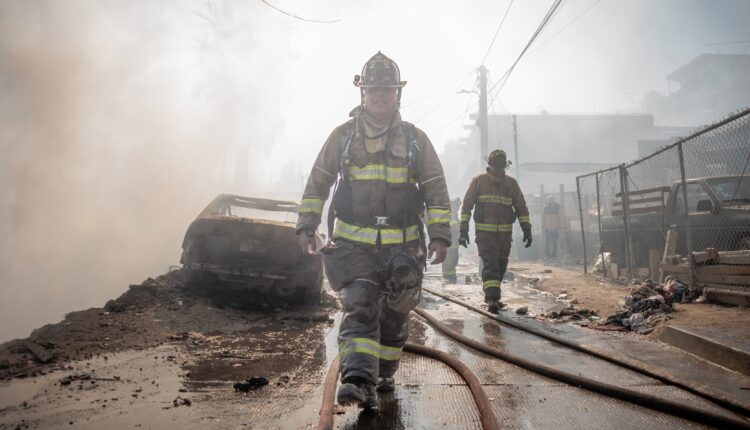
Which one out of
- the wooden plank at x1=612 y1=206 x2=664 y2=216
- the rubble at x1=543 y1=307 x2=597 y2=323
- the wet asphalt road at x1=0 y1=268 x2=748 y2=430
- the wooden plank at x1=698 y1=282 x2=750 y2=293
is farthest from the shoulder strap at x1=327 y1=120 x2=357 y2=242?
the wooden plank at x1=612 y1=206 x2=664 y2=216

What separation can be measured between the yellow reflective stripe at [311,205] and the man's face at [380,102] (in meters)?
0.67

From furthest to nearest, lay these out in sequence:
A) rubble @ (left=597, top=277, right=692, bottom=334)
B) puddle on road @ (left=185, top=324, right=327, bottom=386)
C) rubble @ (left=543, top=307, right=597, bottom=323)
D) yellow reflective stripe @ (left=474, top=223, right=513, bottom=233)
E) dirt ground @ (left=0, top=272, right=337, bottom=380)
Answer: yellow reflective stripe @ (left=474, top=223, right=513, bottom=233) < rubble @ (left=543, top=307, right=597, bottom=323) < rubble @ (left=597, top=277, right=692, bottom=334) < dirt ground @ (left=0, top=272, right=337, bottom=380) < puddle on road @ (left=185, top=324, right=327, bottom=386)

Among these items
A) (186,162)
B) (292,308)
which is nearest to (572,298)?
(292,308)

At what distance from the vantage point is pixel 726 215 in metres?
6.54

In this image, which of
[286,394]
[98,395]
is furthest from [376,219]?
[98,395]

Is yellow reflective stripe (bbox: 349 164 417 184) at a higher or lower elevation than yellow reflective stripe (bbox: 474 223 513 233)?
higher

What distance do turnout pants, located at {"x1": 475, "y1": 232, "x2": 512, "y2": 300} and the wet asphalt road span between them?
1.75 meters

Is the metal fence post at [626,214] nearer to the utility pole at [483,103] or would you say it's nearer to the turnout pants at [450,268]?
the turnout pants at [450,268]

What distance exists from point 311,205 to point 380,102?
0.81m

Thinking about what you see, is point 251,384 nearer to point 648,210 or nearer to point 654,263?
point 654,263

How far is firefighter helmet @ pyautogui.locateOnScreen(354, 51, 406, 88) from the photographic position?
2906mm

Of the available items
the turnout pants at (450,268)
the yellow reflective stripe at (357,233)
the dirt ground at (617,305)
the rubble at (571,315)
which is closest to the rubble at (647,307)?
the dirt ground at (617,305)

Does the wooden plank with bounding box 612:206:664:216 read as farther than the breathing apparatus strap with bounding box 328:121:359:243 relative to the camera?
Yes

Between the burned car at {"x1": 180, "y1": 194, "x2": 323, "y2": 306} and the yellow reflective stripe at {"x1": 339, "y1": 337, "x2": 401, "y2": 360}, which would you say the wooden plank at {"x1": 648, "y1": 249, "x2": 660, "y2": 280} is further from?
the yellow reflective stripe at {"x1": 339, "y1": 337, "x2": 401, "y2": 360}
